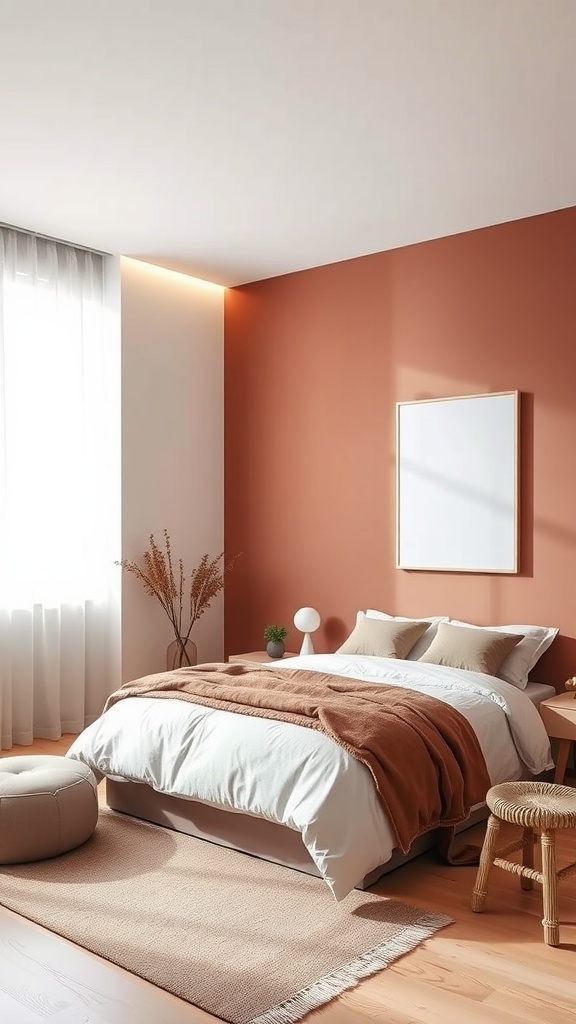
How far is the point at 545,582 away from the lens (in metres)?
4.83

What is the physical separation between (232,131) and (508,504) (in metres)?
2.42

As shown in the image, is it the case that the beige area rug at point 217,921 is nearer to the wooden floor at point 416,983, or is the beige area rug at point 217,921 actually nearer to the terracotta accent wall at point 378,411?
the wooden floor at point 416,983

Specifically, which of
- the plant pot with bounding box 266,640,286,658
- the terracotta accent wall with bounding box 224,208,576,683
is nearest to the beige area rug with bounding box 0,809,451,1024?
the plant pot with bounding box 266,640,286,658

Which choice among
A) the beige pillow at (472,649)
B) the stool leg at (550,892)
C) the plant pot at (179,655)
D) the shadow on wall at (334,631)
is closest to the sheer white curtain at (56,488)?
the plant pot at (179,655)

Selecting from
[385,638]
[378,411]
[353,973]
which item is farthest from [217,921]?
[378,411]

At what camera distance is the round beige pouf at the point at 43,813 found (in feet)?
11.0

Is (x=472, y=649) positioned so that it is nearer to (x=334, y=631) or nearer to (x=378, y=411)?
(x=334, y=631)

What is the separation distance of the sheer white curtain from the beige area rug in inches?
75.3

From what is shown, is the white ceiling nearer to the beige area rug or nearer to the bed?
the bed

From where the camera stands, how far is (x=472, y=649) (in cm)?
450

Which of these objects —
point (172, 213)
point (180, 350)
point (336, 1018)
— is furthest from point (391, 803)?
point (180, 350)

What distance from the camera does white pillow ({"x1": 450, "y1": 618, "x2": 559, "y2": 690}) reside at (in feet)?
15.0

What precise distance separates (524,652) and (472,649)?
32 cm

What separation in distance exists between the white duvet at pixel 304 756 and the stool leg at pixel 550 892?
21.2 inches
